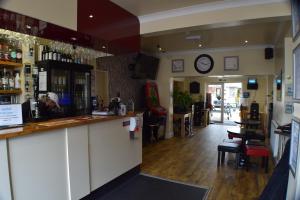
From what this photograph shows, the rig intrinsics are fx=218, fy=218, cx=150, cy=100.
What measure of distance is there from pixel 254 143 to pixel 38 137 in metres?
3.72

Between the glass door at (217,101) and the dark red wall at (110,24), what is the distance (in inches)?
287

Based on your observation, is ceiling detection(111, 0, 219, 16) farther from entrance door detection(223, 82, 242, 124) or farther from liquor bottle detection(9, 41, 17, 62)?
entrance door detection(223, 82, 242, 124)

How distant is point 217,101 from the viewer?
1058 cm

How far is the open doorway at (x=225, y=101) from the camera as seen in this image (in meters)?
10.1

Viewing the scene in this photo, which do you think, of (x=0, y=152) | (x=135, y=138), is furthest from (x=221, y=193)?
(x=0, y=152)

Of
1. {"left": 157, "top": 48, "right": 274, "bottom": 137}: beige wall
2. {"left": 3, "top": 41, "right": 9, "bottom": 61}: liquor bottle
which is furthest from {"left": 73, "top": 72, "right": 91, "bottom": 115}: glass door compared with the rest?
{"left": 157, "top": 48, "right": 274, "bottom": 137}: beige wall

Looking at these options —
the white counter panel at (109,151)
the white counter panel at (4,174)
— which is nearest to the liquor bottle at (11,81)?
the white counter panel at (109,151)

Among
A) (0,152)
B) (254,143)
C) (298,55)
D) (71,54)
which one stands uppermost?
(71,54)

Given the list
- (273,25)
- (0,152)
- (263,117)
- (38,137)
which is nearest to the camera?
(0,152)

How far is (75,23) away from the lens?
266 centimetres

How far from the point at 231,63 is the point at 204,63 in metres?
0.74

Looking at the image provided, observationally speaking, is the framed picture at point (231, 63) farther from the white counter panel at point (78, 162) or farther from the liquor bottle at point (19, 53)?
the liquor bottle at point (19, 53)

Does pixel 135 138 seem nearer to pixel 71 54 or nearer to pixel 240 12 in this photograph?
pixel 71 54

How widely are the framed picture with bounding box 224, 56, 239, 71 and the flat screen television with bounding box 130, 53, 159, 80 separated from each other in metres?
Answer: 2.09
